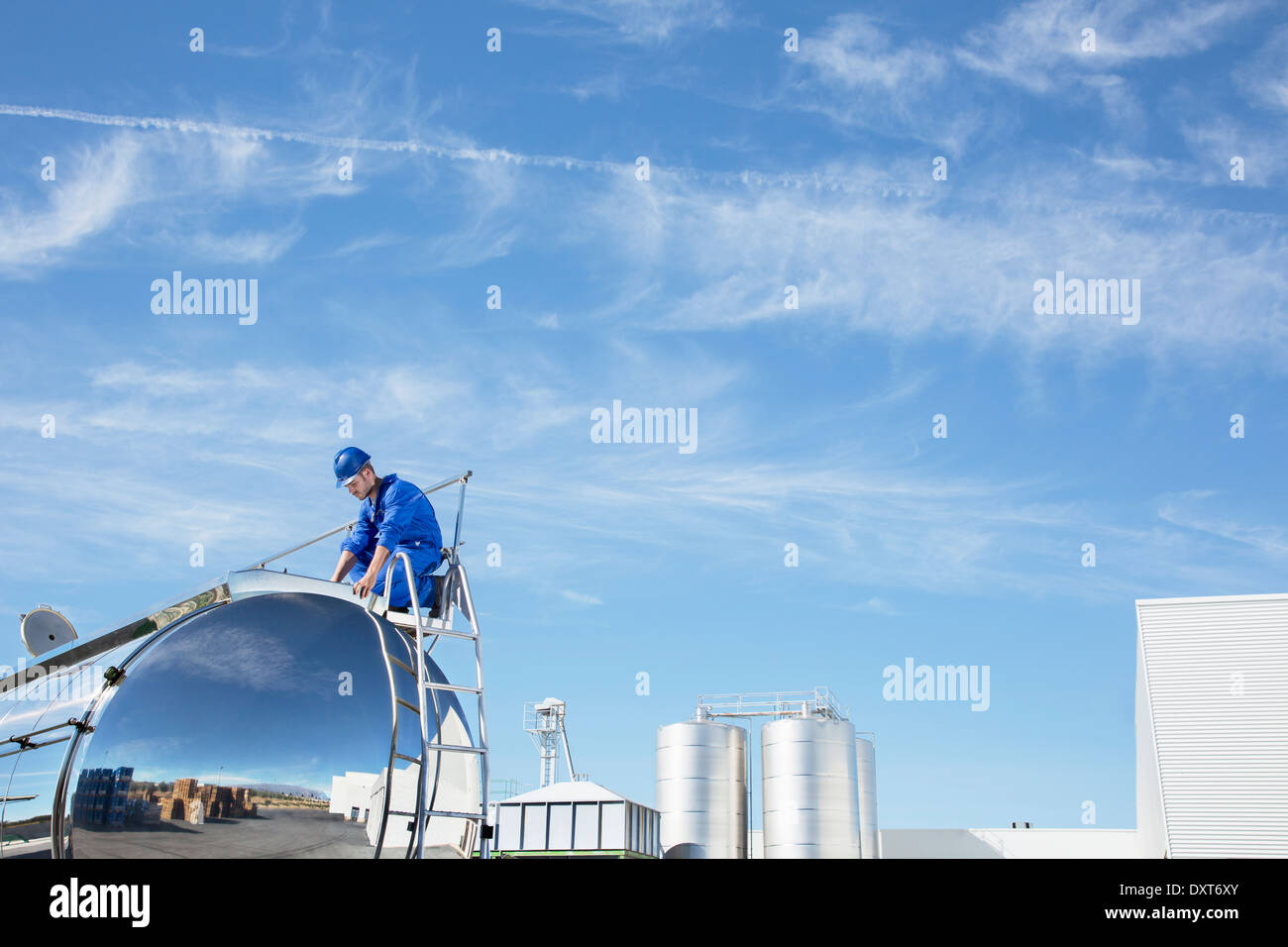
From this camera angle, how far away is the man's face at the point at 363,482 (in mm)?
9312

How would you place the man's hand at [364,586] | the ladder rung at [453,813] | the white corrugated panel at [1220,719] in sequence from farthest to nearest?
the white corrugated panel at [1220,719], the man's hand at [364,586], the ladder rung at [453,813]

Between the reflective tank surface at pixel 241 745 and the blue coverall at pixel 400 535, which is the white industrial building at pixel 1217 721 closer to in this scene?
the blue coverall at pixel 400 535

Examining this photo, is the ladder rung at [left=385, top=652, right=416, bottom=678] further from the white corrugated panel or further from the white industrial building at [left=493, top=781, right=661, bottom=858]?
the white corrugated panel

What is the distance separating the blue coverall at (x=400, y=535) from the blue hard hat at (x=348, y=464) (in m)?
0.28

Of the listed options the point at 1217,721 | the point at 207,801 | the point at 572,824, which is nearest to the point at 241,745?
the point at 207,801

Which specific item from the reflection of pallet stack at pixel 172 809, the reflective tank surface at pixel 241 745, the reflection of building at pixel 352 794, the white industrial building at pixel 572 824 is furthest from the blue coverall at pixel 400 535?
the white industrial building at pixel 572 824

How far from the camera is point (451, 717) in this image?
792 centimetres

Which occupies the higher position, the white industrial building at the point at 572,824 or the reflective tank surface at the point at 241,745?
the reflective tank surface at the point at 241,745

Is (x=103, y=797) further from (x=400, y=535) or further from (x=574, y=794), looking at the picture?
(x=574, y=794)

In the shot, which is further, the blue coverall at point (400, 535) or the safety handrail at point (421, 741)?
the blue coverall at point (400, 535)
